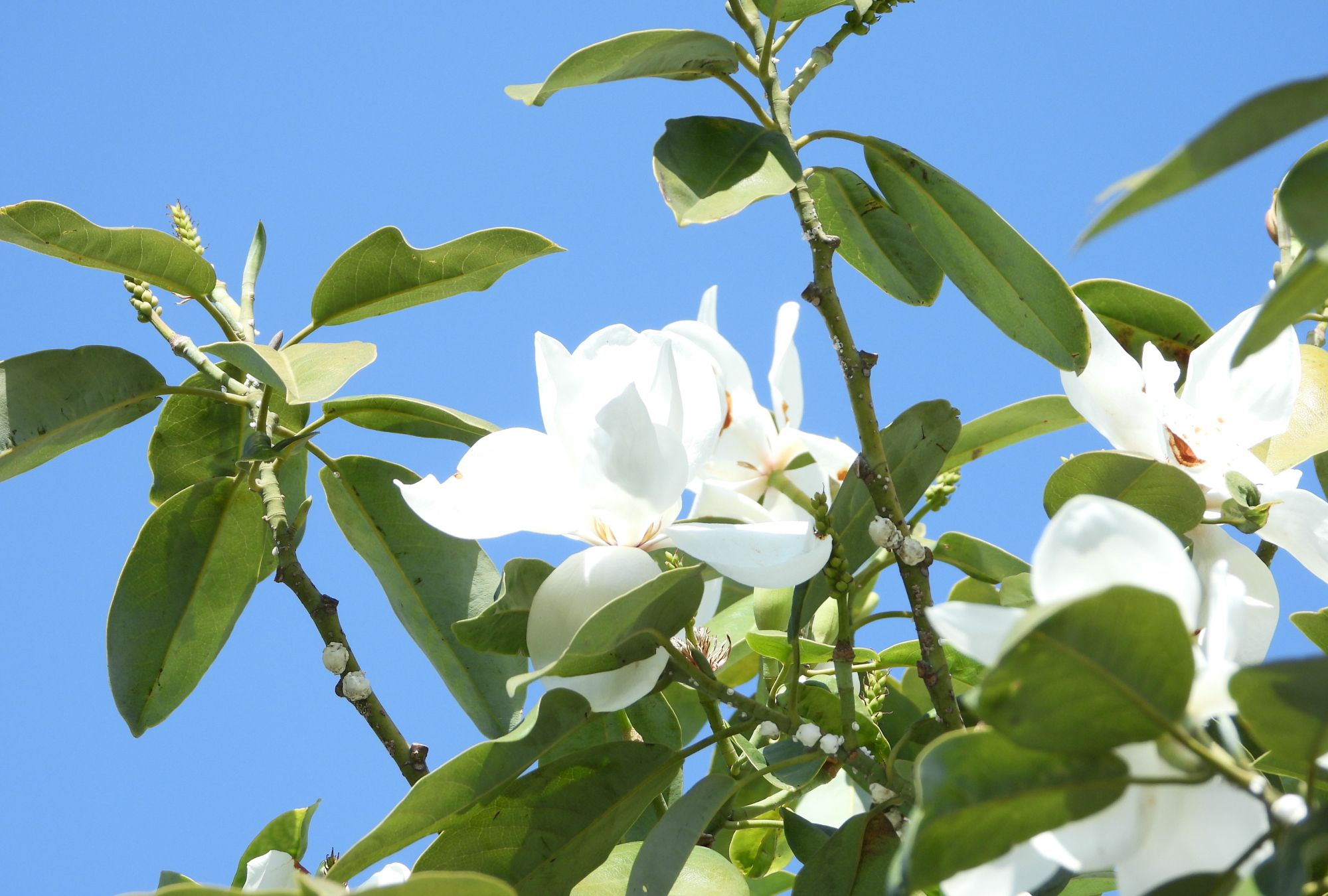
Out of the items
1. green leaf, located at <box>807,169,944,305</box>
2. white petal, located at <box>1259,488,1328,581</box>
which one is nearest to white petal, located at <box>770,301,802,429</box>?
green leaf, located at <box>807,169,944,305</box>

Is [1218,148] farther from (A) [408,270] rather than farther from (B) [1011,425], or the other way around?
(A) [408,270]

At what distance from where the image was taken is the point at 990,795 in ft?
1.59

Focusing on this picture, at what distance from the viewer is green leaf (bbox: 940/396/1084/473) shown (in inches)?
39.0

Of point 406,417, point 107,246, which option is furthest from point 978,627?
point 107,246

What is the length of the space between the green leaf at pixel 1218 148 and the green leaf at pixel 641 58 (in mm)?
461

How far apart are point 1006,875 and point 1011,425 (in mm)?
536

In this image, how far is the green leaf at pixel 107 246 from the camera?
0.98m

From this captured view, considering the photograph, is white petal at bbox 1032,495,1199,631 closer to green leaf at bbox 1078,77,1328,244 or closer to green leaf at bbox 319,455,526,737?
green leaf at bbox 1078,77,1328,244

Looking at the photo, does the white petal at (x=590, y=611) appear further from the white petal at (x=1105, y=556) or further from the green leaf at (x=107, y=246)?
the green leaf at (x=107, y=246)

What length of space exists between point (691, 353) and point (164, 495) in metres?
0.70

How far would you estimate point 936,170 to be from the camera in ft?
2.95

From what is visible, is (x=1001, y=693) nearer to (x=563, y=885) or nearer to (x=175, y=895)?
(x=175, y=895)

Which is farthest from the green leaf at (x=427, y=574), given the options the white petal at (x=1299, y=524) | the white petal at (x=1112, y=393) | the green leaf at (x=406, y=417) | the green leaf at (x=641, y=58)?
the white petal at (x=1299, y=524)

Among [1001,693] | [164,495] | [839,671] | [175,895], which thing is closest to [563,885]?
[839,671]
